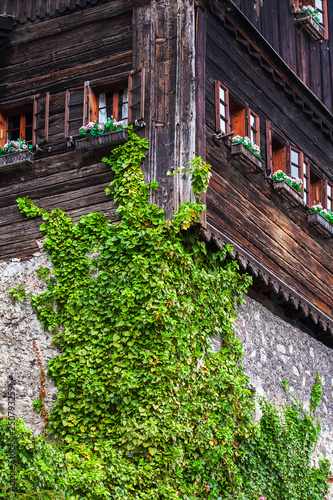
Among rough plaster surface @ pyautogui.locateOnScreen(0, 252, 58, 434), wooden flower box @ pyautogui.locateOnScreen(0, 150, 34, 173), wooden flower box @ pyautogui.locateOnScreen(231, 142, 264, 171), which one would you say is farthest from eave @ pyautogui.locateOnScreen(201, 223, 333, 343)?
wooden flower box @ pyautogui.locateOnScreen(0, 150, 34, 173)

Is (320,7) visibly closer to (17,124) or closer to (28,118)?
(28,118)

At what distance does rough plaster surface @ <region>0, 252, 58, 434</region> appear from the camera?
433 inches

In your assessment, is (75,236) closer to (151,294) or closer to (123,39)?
(151,294)

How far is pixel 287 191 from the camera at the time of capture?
13289 mm

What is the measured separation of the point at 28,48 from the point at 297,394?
6787mm

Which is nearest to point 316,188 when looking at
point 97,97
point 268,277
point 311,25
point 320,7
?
point 311,25

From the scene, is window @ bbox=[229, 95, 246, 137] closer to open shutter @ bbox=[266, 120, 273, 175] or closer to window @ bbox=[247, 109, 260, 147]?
window @ bbox=[247, 109, 260, 147]

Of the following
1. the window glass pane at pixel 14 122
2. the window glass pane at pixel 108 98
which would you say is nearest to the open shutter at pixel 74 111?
the window glass pane at pixel 108 98

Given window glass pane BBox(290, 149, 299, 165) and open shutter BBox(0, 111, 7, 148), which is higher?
window glass pane BBox(290, 149, 299, 165)

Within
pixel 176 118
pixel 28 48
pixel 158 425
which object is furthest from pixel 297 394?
pixel 28 48

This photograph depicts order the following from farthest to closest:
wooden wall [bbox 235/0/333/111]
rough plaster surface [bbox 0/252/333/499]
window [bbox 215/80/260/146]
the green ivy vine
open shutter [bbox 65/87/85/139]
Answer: wooden wall [bbox 235/0/333/111] < window [bbox 215/80/260/146] < open shutter [bbox 65/87/85/139] < rough plaster surface [bbox 0/252/333/499] < the green ivy vine

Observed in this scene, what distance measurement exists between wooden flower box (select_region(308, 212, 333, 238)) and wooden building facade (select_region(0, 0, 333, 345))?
0.02m

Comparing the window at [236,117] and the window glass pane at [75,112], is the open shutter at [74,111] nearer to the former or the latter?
the window glass pane at [75,112]

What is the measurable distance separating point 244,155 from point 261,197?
0.97 meters
